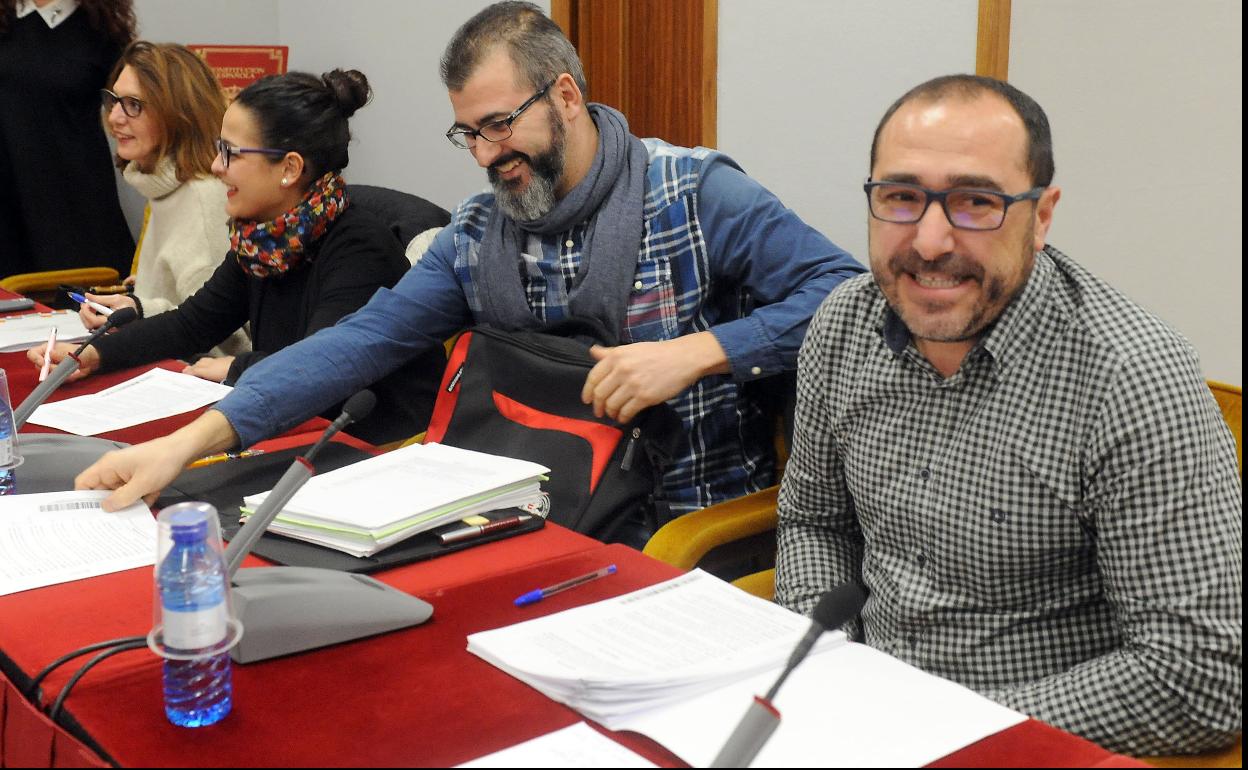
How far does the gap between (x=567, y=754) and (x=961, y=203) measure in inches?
28.4

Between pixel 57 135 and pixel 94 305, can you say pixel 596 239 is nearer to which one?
pixel 94 305

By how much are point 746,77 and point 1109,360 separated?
1.78 m

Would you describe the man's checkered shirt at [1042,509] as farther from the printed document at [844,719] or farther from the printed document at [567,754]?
the printed document at [567,754]

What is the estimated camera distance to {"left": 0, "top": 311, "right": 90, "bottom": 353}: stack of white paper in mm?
2668

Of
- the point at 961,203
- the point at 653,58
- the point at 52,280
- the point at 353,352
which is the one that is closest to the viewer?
the point at 961,203

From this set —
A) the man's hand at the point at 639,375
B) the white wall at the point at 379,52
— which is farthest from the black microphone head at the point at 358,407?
the white wall at the point at 379,52

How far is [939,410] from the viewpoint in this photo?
1375mm

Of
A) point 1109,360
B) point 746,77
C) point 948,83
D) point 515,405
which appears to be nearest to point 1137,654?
point 1109,360

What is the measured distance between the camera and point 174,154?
321 centimetres

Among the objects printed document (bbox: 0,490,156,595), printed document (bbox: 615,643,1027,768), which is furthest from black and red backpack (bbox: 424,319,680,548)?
printed document (bbox: 615,643,1027,768)

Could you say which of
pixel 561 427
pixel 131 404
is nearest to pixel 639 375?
pixel 561 427

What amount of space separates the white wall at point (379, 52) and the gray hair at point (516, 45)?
161 centimetres

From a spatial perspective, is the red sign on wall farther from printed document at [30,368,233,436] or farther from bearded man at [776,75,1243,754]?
Answer: bearded man at [776,75,1243,754]

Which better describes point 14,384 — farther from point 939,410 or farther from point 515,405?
point 939,410
